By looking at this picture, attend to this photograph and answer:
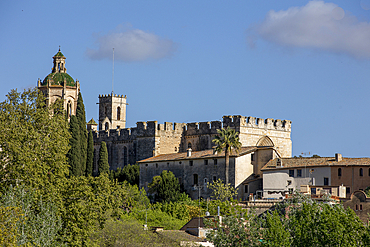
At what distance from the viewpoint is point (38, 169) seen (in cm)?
3753

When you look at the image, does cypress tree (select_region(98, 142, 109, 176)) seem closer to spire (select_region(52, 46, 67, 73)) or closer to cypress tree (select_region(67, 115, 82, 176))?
cypress tree (select_region(67, 115, 82, 176))

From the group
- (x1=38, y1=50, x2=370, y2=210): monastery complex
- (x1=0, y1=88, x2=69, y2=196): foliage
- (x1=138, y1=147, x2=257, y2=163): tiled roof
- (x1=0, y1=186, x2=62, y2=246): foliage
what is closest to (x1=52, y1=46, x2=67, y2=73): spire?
(x1=38, y1=50, x2=370, y2=210): monastery complex

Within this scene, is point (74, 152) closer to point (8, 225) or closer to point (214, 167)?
point (214, 167)

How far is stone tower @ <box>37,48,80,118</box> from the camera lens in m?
89.2

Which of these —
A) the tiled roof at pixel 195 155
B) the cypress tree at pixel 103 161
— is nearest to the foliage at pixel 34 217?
the tiled roof at pixel 195 155

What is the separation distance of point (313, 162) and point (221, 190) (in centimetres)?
776

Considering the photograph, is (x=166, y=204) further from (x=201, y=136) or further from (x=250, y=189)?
(x=201, y=136)

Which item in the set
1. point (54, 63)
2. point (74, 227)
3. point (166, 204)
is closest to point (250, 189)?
point (166, 204)

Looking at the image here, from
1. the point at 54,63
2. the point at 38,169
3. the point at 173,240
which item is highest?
the point at 54,63

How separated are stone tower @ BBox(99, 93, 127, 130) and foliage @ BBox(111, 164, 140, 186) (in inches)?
708

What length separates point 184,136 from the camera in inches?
2955

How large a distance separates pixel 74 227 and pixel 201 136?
119 feet

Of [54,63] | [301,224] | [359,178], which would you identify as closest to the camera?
[301,224]

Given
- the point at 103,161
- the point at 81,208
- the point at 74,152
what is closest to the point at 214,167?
the point at 74,152
